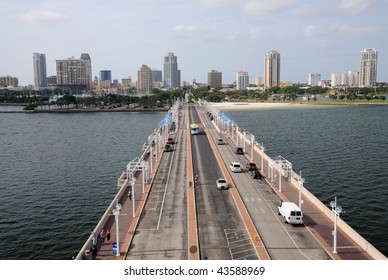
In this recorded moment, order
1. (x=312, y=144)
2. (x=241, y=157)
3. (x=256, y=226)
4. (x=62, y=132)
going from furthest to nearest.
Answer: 1. (x=62, y=132)
2. (x=312, y=144)
3. (x=241, y=157)
4. (x=256, y=226)

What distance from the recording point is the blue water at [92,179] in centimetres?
3762

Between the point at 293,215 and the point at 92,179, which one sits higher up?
the point at 293,215

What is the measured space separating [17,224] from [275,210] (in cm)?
2683

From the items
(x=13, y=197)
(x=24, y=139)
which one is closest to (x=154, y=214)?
(x=13, y=197)

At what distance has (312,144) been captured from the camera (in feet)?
284

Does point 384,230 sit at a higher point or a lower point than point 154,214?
lower

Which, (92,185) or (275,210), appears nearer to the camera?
(275,210)

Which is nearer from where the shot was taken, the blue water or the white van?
the white van

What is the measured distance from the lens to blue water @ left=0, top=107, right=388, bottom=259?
37.6 metres

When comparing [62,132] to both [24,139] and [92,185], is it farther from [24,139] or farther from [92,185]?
[92,185]

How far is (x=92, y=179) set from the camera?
58.7 metres

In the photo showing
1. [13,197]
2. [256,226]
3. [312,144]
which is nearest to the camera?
[256,226]

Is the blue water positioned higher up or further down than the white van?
further down

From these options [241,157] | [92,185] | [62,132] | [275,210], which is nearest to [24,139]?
[62,132]
